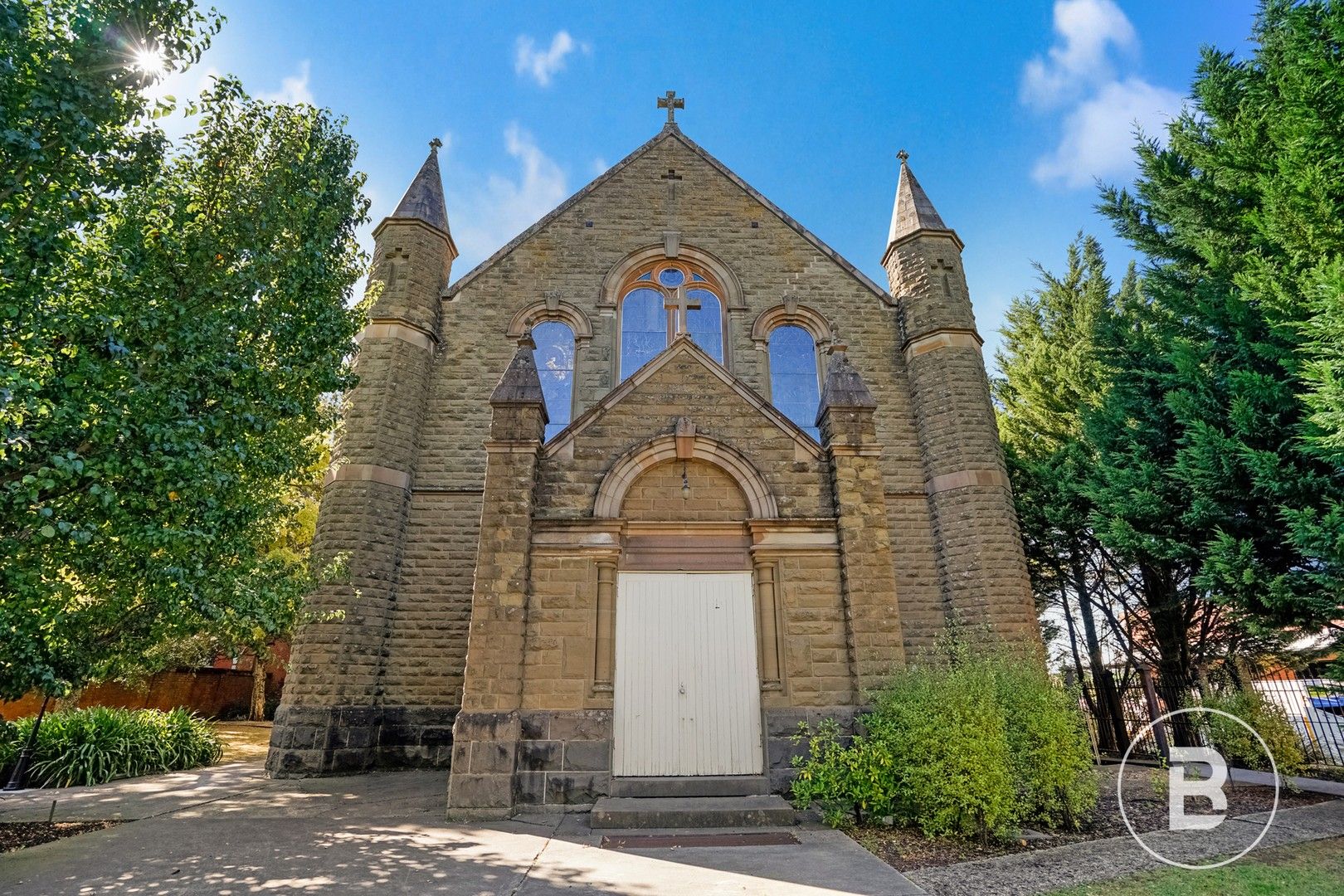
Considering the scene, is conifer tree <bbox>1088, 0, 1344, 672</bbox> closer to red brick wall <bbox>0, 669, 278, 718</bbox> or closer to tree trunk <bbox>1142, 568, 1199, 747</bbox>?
tree trunk <bbox>1142, 568, 1199, 747</bbox>

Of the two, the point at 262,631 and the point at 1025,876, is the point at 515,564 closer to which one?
the point at 262,631

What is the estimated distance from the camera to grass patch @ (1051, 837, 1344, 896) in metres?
4.50

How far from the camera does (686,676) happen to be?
25.3 feet

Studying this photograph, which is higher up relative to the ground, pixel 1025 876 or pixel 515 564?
pixel 515 564

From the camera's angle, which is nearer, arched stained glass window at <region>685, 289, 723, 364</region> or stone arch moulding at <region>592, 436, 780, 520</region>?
stone arch moulding at <region>592, 436, 780, 520</region>

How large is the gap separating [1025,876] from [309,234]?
1013cm

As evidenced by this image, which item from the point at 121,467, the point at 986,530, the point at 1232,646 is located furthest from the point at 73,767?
the point at 1232,646

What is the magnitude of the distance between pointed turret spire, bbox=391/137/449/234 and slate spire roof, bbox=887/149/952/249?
10.3 m

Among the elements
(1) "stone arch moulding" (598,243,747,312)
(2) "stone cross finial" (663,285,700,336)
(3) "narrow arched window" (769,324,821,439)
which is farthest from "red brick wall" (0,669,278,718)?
(3) "narrow arched window" (769,324,821,439)

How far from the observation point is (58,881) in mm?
4723

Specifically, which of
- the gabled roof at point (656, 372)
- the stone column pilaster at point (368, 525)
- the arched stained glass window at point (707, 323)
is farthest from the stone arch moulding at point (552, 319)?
the gabled roof at point (656, 372)

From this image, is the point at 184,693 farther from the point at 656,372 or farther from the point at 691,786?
the point at 656,372

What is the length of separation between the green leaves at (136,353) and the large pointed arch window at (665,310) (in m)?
6.90

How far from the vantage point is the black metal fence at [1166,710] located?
1050cm
